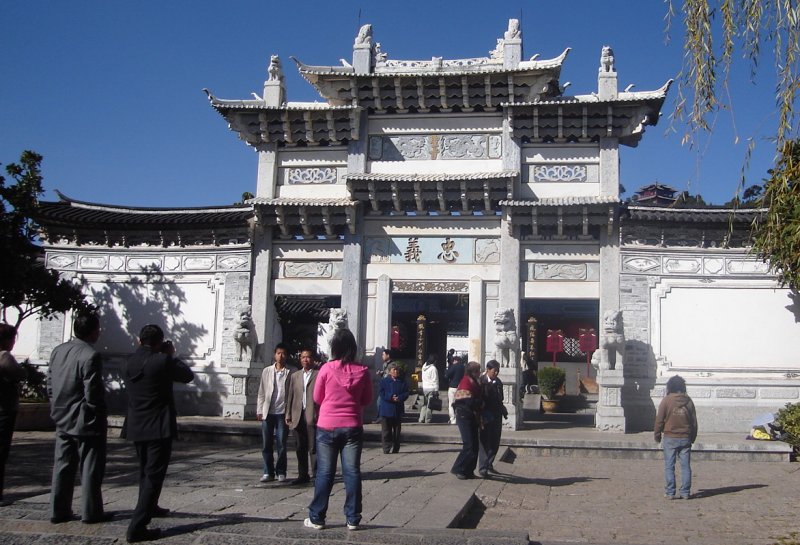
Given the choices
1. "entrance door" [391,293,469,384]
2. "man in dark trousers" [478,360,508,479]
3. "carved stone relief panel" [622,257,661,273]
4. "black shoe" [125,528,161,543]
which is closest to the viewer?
"black shoe" [125,528,161,543]

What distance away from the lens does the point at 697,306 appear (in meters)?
16.4

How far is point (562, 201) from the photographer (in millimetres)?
16422

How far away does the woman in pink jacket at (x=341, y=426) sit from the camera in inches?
239

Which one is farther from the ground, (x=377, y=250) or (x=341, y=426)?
(x=377, y=250)

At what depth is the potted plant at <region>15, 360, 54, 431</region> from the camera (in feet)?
49.1

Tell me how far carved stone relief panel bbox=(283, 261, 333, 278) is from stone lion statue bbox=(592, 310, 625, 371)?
627 centimetres

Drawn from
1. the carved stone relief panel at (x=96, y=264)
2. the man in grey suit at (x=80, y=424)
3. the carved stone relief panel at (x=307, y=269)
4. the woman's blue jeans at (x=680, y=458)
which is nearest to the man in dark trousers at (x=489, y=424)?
the woman's blue jeans at (x=680, y=458)

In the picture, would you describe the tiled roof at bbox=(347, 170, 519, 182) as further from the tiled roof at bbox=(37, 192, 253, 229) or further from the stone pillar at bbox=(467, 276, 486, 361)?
the tiled roof at bbox=(37, 192, 253, 229)

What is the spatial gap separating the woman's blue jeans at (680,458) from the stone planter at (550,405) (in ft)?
44.0

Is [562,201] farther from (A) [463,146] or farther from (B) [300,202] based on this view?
(B) [300,202]

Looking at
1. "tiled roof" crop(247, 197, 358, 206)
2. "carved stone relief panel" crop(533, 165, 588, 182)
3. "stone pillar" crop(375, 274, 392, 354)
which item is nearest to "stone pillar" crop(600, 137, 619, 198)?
"carved stone relief panel" crop(533, 165, 588, 182)

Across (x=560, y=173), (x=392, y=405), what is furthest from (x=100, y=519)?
(x=560, y=173)

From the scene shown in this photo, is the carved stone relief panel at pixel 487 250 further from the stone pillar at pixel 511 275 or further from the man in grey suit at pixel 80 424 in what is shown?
the man in grey suit at pixel 80 424

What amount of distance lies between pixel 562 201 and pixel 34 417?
1161 centimetres
